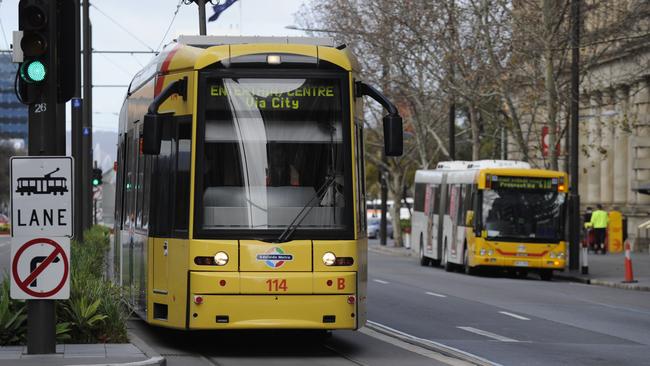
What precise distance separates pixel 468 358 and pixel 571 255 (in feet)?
82.5

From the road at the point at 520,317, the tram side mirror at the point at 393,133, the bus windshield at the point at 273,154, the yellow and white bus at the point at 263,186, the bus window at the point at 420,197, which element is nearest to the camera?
the yellow and white bus at the point at 263,186

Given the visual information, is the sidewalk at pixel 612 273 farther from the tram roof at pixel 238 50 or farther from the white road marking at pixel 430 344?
the tram roof at pixel 238 50

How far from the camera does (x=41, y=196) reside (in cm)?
1301

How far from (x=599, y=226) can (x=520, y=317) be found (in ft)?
107

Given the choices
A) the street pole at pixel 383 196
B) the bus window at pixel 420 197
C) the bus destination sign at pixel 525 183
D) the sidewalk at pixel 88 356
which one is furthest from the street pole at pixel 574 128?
the street pole at pixel 383 196

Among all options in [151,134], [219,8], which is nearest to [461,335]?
[151,134]

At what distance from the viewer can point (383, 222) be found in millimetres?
66812

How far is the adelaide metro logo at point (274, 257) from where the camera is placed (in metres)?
14.8

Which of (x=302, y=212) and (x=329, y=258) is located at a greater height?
(x=302, y=212)

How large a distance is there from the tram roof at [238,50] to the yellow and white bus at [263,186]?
2 centimetres

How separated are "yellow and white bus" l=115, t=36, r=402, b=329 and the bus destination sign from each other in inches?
882

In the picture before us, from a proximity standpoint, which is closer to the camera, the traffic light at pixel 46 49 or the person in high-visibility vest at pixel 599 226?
the traffic light at pixel 46 49

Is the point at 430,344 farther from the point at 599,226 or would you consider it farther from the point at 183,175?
the point at 599,226

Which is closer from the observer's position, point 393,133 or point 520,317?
point 393,133
